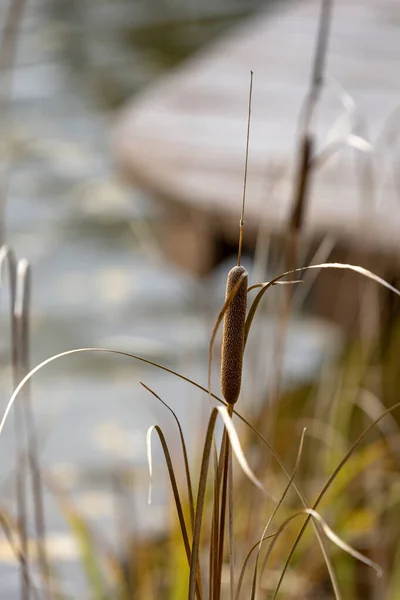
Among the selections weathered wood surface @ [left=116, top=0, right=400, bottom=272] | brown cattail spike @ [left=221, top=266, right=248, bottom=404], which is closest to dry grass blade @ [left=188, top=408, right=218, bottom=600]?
brown cattail spike @ [left=221, top=266, right=248, bottom=404]

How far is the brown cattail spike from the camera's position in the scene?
31 cm

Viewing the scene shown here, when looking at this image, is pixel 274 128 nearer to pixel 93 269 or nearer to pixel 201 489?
pixel 201 489

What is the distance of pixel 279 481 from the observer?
104 cm

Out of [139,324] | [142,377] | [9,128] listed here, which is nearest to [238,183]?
[142,377]

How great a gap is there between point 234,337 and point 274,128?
922 mm

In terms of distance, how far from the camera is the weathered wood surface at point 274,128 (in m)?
0.94

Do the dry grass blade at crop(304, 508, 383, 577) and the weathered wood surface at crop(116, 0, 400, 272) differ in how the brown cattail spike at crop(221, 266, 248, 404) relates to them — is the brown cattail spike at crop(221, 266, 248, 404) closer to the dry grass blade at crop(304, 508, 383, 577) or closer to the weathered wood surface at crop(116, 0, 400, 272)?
the dry grass blade at crop(304, 508, 383, 577)

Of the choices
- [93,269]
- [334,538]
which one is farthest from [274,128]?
[93,269]

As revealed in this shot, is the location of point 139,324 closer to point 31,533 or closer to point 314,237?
point 31,533

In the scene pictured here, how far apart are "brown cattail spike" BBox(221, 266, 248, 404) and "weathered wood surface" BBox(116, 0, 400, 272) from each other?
39 centimetres

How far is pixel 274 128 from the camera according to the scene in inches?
47.4

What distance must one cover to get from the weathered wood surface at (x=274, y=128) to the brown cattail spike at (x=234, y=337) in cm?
39

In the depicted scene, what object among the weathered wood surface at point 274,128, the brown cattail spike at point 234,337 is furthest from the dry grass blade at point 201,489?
the weathered wood surface at point 274,128

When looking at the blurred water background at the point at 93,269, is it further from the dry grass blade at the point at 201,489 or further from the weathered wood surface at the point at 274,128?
the dry grass blade at the point at 201,489
